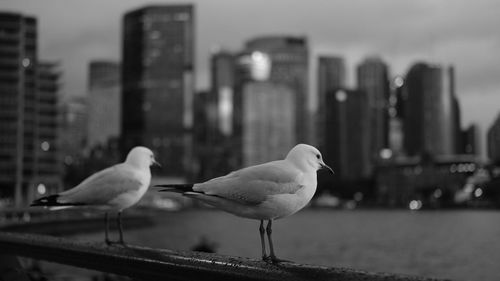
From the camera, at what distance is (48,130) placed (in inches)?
5030

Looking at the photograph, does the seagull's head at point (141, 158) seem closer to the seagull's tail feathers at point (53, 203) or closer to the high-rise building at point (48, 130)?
the seagull's tail feathers at point (53, 203)

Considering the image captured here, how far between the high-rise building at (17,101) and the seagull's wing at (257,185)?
121 metres

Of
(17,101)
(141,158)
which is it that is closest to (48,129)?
(17,101)

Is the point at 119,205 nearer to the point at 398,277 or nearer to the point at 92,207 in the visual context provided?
the point at 92,207

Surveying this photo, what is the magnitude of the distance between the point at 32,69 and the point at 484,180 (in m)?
89.4

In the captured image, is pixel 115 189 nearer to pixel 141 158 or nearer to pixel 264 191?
pixel 141 158

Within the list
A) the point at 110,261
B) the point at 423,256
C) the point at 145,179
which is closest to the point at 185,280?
the point at 110,261

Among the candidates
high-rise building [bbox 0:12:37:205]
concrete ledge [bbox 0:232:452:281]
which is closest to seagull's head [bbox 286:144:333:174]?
concrete ledge [bbox 0:232:452:281]

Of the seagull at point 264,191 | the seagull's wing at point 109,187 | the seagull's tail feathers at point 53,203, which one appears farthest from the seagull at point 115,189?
the seagull at point 264,191

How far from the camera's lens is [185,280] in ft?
12.1

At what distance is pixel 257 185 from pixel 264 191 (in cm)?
7

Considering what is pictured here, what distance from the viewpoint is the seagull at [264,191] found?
471cm

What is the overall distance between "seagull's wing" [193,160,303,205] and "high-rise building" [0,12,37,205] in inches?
4770

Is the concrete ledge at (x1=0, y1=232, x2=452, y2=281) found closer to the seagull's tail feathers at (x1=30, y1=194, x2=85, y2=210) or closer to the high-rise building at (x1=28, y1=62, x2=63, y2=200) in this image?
the seagull's tail feathers at (x1=30, y1=194, x2=85, y2=210)
